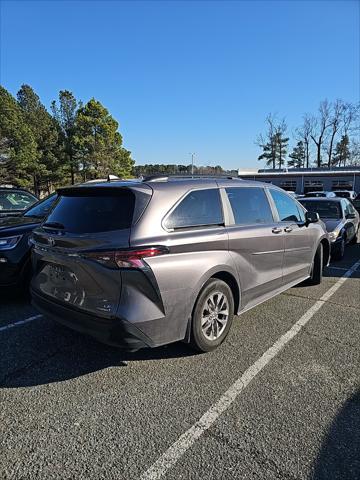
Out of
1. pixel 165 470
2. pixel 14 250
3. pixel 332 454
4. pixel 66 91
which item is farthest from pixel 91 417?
pixel 66 91

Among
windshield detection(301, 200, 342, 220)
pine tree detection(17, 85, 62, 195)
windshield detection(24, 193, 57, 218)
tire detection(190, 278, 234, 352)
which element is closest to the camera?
tire detection(190, 278, 234, 352)

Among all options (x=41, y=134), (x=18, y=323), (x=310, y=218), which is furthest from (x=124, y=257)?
(x=41, y=134)

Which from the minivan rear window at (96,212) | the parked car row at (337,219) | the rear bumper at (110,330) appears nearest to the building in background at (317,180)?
the parked car row at (337,219)

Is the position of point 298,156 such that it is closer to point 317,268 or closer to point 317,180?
point 317,180

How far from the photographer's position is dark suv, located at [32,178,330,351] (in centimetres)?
306

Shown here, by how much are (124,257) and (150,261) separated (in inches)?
8.6

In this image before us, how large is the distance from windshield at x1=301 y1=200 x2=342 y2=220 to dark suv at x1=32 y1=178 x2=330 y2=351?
6006 mm

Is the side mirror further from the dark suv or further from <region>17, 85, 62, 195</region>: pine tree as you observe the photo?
<region>17, 85, 62, 195</region>: pine tree

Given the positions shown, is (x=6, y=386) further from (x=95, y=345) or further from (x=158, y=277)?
(x=158, y=277)

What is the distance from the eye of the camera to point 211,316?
375cm

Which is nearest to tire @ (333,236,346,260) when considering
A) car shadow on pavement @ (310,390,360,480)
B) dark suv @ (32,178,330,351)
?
A: dark suv @ (32,178,330,351)

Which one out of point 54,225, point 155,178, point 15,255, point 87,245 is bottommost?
point 15,255

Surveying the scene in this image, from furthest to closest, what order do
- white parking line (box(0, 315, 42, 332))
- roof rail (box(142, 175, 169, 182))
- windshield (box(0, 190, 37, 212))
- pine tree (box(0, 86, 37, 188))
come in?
pine tree (box(0, 86, 37, 188))
windshield (box(0, 190, 37, 212))
white parking line (box(0, 315, 42, 332))
roof rail (box(142, 175, 169, 182))

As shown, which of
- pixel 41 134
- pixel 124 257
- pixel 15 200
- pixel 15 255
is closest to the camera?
pixel 124 257
